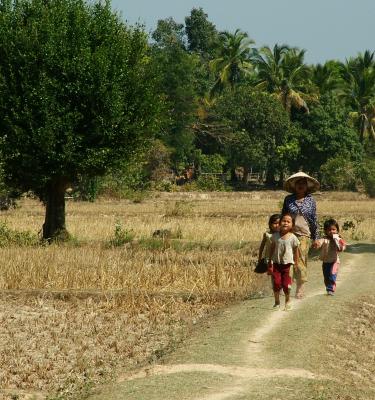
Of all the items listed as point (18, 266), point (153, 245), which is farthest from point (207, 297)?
point (153, 245)

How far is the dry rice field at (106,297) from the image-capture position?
9.58 metres

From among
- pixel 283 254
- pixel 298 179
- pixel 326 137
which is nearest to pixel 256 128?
pixel 326 137

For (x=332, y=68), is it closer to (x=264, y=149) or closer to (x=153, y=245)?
(x=264, y=149)

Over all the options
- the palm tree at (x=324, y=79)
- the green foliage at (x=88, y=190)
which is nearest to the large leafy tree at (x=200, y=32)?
the palm tree at (x=324, y=79)

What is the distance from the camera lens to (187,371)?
8656 millimetres

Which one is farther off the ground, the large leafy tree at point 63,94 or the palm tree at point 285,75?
the palm tree at point 285,75

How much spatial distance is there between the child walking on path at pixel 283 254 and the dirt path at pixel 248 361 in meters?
0.42

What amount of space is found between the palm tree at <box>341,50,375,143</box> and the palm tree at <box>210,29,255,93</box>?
341 inches

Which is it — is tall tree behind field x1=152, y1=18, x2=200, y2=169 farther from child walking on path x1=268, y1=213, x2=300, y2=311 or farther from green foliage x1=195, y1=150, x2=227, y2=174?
child walking on path x1=268, y1=213, x2=300, y2=311

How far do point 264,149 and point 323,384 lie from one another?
5655cm

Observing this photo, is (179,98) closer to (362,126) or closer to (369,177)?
(369,177)

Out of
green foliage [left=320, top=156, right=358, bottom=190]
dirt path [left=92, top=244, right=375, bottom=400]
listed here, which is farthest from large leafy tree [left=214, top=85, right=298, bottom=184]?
dirt path [left=92, top=244, right=375, bottom=400]

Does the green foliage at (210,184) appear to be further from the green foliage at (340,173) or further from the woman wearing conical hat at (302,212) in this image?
the woman wearing conical hat at (302,212)

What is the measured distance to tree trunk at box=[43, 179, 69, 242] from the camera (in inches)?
950
